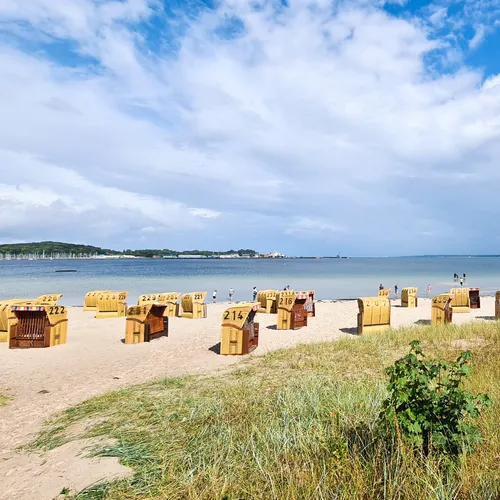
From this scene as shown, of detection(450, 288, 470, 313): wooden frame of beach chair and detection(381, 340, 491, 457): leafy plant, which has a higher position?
detection(381, 340, 491, 457): leafy plant

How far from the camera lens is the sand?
12.9 ft

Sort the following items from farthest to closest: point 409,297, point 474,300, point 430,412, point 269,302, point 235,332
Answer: point 409,297 → point 474,300 → point 269,302 → point 235,332 → point 430,412

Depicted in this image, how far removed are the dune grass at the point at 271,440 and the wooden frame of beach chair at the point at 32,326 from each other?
7.02m

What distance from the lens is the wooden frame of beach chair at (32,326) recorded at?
1267 centimetres

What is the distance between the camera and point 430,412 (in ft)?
11.3

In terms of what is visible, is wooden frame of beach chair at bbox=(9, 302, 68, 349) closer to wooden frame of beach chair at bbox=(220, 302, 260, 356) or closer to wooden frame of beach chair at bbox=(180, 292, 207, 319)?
wooden frame of beach chair at bbox=(220, 302, 260, 356)

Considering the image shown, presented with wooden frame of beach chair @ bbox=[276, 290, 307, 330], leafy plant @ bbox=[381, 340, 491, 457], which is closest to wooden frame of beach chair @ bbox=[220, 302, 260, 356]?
wooden frame of beach chair @ bbox=[276, 290, 307, 330]

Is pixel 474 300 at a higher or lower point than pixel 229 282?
higher

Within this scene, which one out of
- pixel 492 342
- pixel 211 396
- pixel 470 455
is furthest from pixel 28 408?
pixel 492 342

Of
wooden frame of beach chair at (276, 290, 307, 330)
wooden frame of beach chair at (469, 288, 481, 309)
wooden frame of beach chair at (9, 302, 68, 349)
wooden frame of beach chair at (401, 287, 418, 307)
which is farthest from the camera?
wooden frame of beach chair at (401, 287, 418, 307)

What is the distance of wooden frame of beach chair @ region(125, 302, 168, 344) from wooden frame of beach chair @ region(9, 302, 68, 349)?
237 centimetres

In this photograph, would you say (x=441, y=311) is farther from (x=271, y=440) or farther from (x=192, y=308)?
(x=271, y=440)

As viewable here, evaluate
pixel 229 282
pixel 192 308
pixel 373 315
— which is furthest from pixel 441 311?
pixel 229 282

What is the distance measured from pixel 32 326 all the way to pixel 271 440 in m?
11.5
